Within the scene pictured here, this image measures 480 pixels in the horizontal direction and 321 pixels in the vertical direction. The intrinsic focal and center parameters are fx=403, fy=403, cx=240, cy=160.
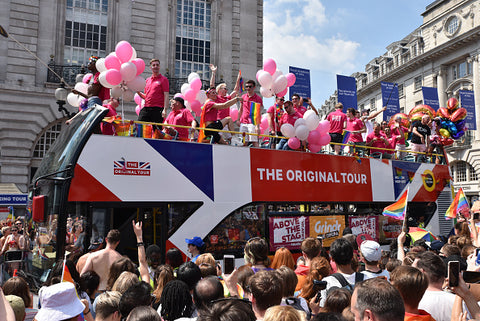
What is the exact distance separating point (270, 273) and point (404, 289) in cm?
100

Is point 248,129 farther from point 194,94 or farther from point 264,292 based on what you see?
point 264,292

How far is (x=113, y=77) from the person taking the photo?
762 cm

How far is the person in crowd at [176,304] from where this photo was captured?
3107 mm

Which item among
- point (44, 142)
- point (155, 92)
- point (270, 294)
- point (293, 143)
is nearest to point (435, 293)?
point (270, 294)

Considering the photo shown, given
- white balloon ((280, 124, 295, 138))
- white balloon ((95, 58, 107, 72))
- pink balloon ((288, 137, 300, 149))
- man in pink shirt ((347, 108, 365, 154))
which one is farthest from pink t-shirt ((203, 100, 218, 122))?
man in pink shirt ((347, 108, 365, 154))

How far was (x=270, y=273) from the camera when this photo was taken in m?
2.97

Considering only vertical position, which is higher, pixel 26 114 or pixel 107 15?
pixel 107 15

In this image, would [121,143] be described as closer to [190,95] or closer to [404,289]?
[190,95]

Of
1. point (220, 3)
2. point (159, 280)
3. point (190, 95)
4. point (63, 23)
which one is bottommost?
point (159, 280)

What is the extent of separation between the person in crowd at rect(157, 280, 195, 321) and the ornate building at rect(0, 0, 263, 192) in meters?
17.9

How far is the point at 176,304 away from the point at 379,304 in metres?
1.54

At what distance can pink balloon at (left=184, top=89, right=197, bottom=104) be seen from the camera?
9445 mm

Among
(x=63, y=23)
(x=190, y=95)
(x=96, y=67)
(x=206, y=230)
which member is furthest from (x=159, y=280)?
(x=63, y=23)

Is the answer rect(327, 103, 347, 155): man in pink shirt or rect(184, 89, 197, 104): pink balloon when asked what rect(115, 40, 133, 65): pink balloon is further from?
rect(327, 103, 347, 155): man in pink shirt
